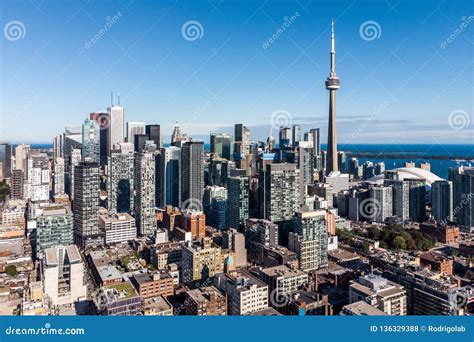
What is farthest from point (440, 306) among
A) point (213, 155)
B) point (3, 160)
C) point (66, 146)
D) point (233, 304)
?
point (66, 146)

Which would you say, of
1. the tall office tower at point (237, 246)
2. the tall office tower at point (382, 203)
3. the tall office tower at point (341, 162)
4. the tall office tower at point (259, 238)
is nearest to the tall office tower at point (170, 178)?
the tall office tower at point (259, 238)

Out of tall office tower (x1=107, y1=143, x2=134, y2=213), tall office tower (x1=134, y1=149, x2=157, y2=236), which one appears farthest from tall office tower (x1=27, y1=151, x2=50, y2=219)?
tall office tower (x1=134, y1=149, x2=157, y2=236)

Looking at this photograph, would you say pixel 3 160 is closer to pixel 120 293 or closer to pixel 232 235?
pixel 232 235

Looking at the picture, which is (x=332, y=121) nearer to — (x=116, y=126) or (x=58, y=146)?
(x=116, y=126)

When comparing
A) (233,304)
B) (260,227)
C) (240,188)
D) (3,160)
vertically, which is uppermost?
(3,160)

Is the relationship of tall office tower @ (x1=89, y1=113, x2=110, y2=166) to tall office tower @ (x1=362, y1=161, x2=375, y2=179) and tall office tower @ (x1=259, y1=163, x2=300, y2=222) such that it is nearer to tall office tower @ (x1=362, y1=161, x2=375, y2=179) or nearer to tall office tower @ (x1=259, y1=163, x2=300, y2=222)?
tall office tower @ (x1=259, y1=163, x2=300, y2=222)
